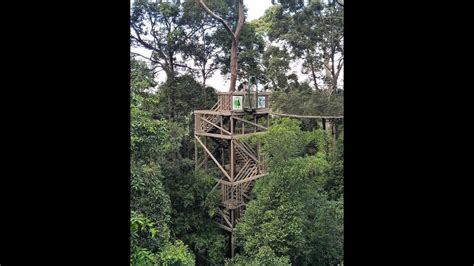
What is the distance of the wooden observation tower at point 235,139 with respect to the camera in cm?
489

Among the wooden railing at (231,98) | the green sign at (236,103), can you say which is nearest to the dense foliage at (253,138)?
the wooden railing at (231,98)

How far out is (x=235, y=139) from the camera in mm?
4961

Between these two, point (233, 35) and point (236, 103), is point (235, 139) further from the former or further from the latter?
point (233, 35)

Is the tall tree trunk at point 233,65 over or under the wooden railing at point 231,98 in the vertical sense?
over

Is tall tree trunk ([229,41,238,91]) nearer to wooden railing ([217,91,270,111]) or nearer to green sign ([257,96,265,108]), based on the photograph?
wooden railing ([217,91,270,111])

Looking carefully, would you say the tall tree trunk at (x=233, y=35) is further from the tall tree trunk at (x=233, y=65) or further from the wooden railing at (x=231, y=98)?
the wooden railing at (x=231, y=98)

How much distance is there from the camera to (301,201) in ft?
14.1

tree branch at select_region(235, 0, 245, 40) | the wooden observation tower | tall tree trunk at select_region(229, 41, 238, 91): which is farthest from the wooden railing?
tree branch at select_region(235, 0, 245, 40)

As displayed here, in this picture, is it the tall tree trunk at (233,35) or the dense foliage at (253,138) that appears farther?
the tall tree trunk at (233,35)
